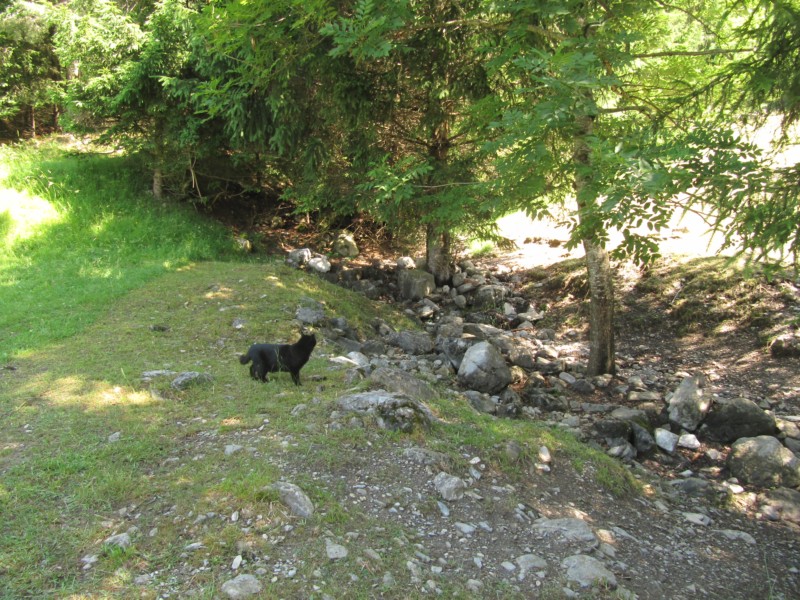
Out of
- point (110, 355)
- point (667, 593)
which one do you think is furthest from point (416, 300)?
point (667, 593)

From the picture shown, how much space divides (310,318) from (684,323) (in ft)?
20.4

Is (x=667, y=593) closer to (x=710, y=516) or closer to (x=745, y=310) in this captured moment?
(x=710, y=516)

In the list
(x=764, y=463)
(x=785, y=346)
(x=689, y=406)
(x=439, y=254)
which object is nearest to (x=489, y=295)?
(x=439, y=254)

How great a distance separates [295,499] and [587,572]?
194 cm

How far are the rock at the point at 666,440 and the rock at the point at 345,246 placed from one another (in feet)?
31.4

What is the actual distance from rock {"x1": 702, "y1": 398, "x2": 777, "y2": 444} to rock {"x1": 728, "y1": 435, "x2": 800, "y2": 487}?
1.29 feet

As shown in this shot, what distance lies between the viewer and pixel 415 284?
1223 cm

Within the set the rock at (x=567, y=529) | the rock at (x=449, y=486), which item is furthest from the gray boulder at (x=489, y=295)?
the rock at (x=567, y=529)

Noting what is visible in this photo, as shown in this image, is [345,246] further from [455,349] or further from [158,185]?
[455,349]

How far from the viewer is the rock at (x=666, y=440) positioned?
21.0ft

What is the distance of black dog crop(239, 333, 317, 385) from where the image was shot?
577cm

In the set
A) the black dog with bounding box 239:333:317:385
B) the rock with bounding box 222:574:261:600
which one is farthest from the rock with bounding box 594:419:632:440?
the rock with bounding box 222:574:261:600

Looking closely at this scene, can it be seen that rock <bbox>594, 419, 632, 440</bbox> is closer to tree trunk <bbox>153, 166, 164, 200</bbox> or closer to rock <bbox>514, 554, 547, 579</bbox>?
rock <bbox>514, 554, 547, 579</bbox>

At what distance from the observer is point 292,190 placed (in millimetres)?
11875
